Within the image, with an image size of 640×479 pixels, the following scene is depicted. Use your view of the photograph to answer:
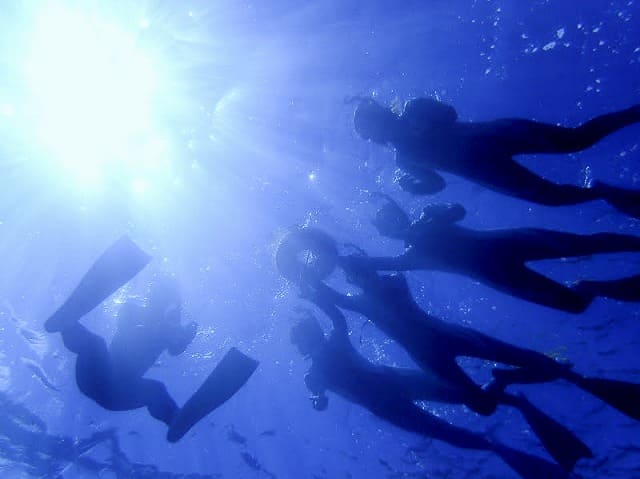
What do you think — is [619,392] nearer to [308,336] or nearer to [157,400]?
[308,336]

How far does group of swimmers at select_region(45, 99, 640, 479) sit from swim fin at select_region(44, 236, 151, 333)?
0.03 metres

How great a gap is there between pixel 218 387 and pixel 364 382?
3.31m

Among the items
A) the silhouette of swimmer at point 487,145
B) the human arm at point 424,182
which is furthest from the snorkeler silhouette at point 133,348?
the silhouette of swimmer at point 487,145

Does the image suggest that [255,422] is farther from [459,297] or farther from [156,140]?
[156,140]

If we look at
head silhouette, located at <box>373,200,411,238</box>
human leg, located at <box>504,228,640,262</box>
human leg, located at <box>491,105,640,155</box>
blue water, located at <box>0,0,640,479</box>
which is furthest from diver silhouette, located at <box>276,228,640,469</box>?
human leg, located at <box>491,105,640,155</box>

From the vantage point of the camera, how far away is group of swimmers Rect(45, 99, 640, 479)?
6242 millimetres

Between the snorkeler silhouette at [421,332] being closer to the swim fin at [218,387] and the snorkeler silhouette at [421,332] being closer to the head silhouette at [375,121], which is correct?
the head silhouette at [375,121]

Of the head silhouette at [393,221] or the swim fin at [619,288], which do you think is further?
the head silhouette at [393,221]

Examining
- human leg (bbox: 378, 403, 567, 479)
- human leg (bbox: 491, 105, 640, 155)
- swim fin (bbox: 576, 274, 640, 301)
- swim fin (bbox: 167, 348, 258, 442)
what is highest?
human leg (bbox: 491, 105, 640, 155)

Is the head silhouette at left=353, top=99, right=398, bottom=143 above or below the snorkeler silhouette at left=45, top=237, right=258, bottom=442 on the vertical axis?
above

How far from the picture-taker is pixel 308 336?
8055mm

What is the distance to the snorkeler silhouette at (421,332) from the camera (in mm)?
7379

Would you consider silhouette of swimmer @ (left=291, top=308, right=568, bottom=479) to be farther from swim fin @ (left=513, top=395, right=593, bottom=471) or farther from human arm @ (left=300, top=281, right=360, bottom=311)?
swim fin @ (left=513, top=395, right=593, bottom=471)

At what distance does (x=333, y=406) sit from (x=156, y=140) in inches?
414
